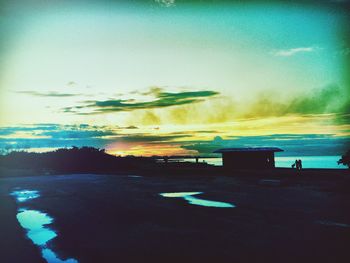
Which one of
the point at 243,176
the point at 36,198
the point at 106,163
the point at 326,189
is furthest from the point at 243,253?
the point at 106,163

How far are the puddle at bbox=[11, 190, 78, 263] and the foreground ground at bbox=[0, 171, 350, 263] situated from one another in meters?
0.19

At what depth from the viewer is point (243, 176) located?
2688cm

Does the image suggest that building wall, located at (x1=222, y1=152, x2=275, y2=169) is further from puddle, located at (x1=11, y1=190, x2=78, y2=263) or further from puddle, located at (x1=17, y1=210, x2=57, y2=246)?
puddle, located at (x1=17, y1=210, x2=57, y2=246)

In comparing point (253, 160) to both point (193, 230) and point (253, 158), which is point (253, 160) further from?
point (193, 230)

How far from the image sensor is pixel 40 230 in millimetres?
9844

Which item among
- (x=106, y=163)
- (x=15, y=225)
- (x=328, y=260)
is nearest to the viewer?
(x=328, y=260)

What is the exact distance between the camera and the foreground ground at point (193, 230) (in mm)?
7086

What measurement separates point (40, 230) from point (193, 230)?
15.3 ft

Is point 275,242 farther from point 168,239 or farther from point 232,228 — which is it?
point 168,239

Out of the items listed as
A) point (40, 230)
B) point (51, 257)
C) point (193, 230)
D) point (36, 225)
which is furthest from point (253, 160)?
point (51, 257)

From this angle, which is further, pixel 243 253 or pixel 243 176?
pixel 243 176

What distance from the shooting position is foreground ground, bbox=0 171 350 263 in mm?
7086

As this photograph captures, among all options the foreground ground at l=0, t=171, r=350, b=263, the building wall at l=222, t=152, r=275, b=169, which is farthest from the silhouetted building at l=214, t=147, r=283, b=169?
the foreground ground at l=0, t=171, r=350, b=263

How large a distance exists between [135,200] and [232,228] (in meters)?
7.12
